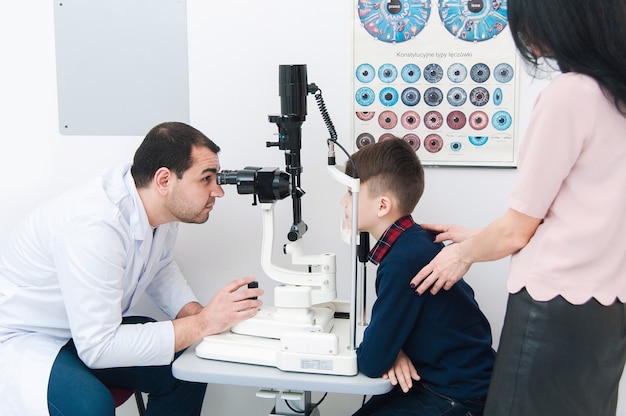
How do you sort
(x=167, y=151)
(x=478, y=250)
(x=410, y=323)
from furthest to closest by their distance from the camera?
(x=167, y=151)
(x=410, y=323)
(x=478, y=250)

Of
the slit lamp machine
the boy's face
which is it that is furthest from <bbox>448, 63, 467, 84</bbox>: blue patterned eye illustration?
the boy's face

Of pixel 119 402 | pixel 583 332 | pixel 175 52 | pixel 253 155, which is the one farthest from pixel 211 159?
pixel 583 332

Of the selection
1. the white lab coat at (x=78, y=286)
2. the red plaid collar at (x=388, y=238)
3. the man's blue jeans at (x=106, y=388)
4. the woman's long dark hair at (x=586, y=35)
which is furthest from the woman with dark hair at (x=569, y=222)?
the man's blue jeans at (x=106, y=388)

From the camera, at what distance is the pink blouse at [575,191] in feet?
3.78

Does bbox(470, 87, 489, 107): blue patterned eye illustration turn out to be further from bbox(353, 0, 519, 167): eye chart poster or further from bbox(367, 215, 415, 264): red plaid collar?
bbox(367, 215, 415, 264): red plaid collar

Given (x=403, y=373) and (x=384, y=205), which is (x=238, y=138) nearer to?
(x=384, y=205)

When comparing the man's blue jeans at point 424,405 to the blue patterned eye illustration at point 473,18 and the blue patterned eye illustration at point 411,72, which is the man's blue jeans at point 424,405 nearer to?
the blue patterned eye illustration at point 411,72

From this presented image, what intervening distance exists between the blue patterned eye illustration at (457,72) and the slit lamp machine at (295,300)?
1.80 feet

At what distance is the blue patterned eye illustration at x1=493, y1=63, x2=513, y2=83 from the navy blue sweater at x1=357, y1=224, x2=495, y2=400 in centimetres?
78

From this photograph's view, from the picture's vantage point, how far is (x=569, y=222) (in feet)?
3.92

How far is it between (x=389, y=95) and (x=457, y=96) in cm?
22

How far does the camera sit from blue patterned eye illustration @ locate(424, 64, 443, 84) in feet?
6.98

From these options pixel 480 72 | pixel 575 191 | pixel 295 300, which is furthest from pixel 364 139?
pixel 575 191

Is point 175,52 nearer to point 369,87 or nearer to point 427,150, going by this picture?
point 369,87
